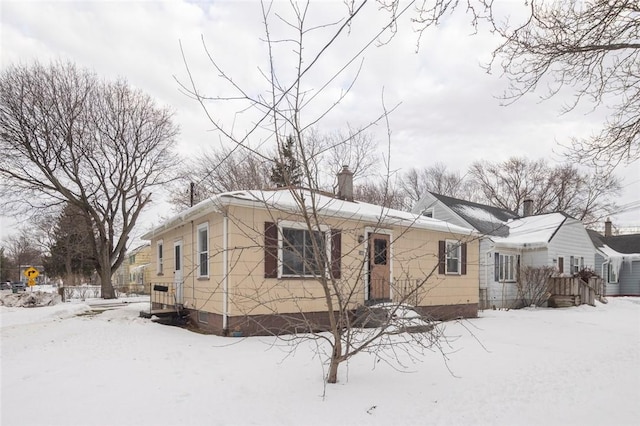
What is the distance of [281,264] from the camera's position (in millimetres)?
7637

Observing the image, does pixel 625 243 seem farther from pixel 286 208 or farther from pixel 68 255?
pixel 68 255

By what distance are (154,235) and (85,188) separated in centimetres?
920

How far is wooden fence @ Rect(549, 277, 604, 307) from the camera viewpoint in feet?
50.9

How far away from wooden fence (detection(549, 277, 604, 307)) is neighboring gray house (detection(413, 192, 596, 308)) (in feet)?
2.93

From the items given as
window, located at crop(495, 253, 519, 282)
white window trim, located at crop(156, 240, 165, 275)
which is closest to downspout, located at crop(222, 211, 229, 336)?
white window trim, located at crop(156, 240, 165, 275)

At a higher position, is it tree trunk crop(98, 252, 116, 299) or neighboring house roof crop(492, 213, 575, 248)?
neighboring house roof crop(492, 213, 575, 248)

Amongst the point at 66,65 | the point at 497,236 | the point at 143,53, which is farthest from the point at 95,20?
the point at 497,236

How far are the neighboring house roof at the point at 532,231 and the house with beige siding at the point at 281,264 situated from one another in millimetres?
5534

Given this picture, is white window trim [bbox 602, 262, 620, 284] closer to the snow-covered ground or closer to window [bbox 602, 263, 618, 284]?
window [bbox 602, 263, 618, 284]

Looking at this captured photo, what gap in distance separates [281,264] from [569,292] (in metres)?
12.9

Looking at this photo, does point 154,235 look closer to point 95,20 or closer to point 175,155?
point 95,20

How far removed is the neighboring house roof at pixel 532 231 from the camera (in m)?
16.8

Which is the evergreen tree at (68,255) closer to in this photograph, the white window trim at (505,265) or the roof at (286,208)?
the roof at (286,208)

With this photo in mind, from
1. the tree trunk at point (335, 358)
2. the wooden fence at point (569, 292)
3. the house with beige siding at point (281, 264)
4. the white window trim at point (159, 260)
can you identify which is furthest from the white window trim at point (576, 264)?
the tree trunk at point (335, 358)
